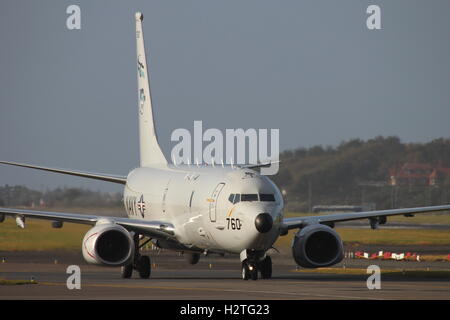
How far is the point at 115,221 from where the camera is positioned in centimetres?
4103

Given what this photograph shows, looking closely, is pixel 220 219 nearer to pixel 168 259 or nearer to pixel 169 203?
pixel 169 203

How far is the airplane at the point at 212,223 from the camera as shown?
37.2 m

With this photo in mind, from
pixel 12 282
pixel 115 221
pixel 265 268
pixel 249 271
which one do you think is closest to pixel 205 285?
pixel 249 271

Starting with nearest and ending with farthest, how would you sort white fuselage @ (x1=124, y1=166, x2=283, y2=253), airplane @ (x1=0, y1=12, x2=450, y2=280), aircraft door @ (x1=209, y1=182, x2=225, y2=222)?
1. white fuselage @ (x1=124, y1=166, x2=283, y2=253)
2. airplane @ (x1=0, y1=12, x2=450, y2=280)
3. aircraft door @ (x1=209, y1=182, x2=225, y2=222)

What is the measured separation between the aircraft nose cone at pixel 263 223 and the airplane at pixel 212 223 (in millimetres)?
31

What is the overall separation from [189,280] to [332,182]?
6269 cm

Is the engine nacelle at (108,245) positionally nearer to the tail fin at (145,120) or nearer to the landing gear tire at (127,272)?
the landing gear tire at (127,272)

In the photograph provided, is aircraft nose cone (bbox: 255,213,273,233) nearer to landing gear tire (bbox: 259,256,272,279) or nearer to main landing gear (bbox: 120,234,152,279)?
landing gear tire (bbox: 259,256,272,279)

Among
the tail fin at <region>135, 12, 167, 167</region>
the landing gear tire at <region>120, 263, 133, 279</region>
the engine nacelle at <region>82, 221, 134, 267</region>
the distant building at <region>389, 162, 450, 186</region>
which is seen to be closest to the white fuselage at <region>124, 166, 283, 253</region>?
the landing gear tire at <region>120, 263, 133, 279</region>

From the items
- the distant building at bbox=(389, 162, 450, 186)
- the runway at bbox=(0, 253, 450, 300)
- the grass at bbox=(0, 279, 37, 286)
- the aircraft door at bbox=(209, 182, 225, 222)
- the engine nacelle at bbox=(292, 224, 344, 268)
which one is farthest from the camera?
the distant building at bbox=(389, 162, 450, 186)

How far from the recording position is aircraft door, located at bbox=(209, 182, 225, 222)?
38.9 metres

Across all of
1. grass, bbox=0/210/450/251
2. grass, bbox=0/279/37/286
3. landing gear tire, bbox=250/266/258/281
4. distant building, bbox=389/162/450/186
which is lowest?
grass, bbox=0/279/37/286

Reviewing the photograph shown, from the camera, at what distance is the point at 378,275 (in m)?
41.2
